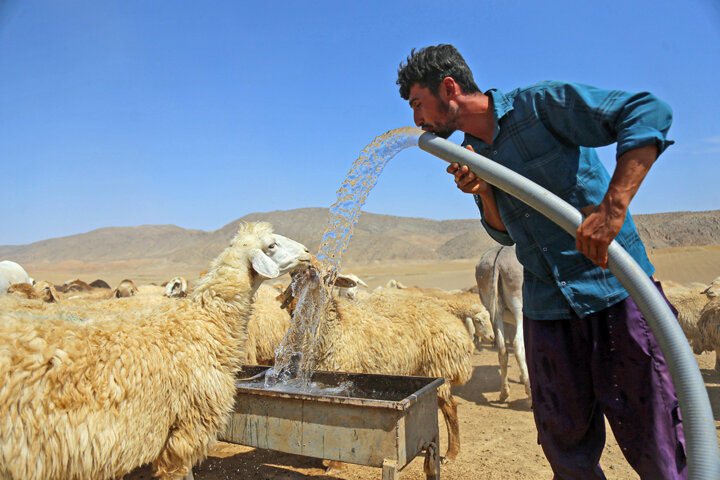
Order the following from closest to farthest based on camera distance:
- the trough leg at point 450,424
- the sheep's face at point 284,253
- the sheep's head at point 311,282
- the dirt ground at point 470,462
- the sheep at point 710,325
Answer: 1. the sheep's face at point 284,253
2. the dirt ground at point 470,462
3. the sheep's head at point 311,282
4. the trough leg at point 450,424
5. the sheep at point 710,325

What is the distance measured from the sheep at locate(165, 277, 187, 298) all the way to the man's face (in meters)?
7.40

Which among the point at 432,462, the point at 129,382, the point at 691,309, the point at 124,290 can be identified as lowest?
the point at 432,462

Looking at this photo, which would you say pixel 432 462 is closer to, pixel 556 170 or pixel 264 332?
pixel 556 170

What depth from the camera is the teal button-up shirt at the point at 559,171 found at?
2039mm

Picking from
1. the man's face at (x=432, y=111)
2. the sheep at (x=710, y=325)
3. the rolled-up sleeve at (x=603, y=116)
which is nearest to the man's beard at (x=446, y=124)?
the man's face at (x=432, y=111)

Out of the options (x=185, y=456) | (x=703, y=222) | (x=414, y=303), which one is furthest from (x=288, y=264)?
(x=703, y=222)

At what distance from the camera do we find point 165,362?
338 cm

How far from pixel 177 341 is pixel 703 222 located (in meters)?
74.8

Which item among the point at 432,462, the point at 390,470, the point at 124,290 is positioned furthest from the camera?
the point at 124,290

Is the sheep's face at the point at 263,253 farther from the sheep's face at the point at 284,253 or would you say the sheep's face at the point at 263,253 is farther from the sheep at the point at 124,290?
the sheep at the point at 124,290

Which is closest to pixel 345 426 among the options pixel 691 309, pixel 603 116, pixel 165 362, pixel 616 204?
pixel 165 362

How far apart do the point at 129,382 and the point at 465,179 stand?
8.23ft

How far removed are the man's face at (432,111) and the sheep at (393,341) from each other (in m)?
2.80

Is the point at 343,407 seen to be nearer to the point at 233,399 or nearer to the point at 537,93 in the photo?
the point at 233,399
